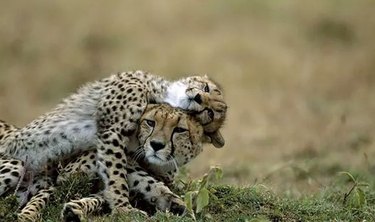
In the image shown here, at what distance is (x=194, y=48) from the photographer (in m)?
12.7

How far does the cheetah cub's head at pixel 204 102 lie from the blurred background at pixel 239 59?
2834 mm

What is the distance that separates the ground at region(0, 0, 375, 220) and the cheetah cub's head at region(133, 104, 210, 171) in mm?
2876

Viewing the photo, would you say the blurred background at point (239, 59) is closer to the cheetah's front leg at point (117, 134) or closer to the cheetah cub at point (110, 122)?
the cheetah cub at point (110, 122)

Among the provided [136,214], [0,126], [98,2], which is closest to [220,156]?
[0,126]

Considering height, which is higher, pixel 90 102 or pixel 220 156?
pixel 220 156

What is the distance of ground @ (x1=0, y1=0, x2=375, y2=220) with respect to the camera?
31.9 feet

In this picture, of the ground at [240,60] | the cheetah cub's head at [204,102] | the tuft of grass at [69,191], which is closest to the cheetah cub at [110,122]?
the cheetah cub's head at [204,102]

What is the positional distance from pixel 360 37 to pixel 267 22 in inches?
49.5

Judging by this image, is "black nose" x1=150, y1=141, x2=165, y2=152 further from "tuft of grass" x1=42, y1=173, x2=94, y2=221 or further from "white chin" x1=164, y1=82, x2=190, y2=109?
"tuft of grass" x1=42, y1=173, x2=94, y2=221

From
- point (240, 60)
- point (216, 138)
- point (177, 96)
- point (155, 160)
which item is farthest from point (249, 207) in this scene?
point (240, 60)

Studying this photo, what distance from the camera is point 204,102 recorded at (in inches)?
218

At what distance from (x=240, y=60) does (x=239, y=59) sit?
4cm

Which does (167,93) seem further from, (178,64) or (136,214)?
(178,64)

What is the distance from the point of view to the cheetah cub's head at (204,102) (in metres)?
5.55
